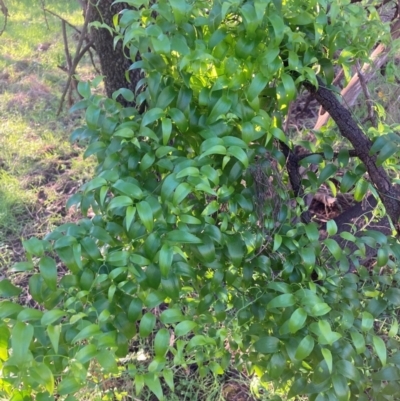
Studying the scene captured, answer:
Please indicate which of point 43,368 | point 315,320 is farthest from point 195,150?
point 43,368

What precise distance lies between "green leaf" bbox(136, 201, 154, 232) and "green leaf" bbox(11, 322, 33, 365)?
0.27 m

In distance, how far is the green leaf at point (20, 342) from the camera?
0.75m

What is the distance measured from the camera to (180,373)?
196 cm

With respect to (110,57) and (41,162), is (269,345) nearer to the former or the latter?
(110,57)

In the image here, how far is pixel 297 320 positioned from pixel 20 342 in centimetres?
53

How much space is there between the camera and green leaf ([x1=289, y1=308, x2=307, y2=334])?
954mm

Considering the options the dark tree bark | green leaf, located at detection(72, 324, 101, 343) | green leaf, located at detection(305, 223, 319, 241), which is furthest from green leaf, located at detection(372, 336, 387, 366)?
Answer: the dark tree bark

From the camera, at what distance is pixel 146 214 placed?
2.95 feet

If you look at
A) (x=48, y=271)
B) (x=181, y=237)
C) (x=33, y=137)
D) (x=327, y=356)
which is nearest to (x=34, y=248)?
(x=48, y=271)

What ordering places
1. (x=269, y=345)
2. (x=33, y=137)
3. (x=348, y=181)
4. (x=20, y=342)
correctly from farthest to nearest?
(x=33, y=137) < (x=348, y=181) < (x=269, y=345) < (x=20, y=342)

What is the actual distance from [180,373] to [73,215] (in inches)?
46.7

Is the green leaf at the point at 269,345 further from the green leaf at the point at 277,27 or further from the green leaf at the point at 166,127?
the green leaf at the point at 277,27

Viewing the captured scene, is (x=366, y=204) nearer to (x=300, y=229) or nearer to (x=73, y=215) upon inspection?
(x=300, y=229)

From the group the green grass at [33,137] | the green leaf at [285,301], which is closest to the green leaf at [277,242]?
the green leaf at [285,301]
